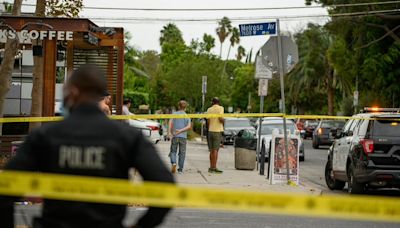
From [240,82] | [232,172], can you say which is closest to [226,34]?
[240,82]

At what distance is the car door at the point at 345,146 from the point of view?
14414 millimetres

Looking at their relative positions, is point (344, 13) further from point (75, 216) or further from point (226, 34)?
point (226, 34)

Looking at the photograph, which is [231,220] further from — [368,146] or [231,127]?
[231,127]

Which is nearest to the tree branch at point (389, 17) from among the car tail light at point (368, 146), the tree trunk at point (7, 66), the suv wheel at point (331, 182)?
the suv wheel at point (331, 182)

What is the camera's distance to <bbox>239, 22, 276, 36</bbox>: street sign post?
52.6 ft

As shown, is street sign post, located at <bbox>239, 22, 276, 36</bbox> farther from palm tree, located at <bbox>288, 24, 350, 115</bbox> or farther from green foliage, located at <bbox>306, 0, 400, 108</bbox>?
palm tree, located at <bbox>288, 24, 350, 115</bbox>

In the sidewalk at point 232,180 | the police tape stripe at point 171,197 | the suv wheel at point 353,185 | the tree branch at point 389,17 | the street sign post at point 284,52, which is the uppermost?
the tree branch at point 389,17

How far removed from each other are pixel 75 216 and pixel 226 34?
382ft

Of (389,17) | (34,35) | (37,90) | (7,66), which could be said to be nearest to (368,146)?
(34,35)

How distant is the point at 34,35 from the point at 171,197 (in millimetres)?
13516

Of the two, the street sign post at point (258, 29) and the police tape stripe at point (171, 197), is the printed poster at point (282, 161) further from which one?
the police tape stripe at point (171, 197)

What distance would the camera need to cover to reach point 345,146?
1466cm

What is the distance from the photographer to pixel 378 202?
425cm

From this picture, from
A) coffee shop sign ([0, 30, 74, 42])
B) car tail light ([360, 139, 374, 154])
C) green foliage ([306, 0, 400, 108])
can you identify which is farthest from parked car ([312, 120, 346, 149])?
car tail light ([360, 139, 374, 154])
